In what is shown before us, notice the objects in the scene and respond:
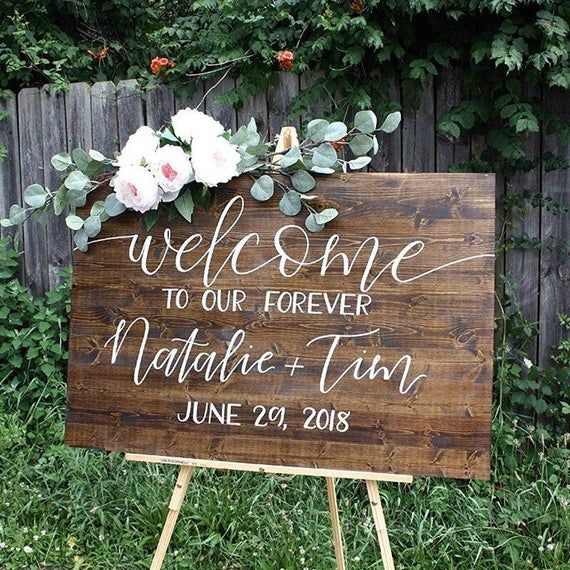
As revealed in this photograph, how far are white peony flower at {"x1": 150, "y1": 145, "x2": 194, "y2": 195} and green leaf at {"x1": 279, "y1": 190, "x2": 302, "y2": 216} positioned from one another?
260 millimetres

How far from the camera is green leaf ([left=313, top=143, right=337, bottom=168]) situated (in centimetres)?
194

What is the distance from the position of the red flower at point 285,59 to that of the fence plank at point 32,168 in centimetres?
137

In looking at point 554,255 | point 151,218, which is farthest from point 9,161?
point 554,255

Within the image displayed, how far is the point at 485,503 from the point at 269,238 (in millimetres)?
1583

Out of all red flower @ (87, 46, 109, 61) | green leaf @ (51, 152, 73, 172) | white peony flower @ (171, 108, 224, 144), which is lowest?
green leaf @ (51, 152, 73, 172)

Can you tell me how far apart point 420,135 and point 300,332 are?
1528 millimetres

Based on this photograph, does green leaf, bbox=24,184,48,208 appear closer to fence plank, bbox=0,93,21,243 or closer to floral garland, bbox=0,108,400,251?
floral garland, bbox=0,108,400,251

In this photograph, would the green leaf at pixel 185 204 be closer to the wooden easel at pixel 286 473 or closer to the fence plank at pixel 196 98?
the wooden easel at pixel 286 473

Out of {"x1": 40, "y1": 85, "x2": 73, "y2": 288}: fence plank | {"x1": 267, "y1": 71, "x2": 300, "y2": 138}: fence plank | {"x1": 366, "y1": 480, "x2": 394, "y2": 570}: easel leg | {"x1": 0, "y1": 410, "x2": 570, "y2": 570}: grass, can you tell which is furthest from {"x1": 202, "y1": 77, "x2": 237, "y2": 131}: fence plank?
{"x1": 366, "y1": 480, "x2": 394, "y2": 570}: easel leg

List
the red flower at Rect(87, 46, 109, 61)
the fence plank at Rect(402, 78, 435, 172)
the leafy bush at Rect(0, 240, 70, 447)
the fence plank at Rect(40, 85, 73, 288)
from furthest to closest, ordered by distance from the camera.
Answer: the red flower at Rect(87, 46, 109, 61)
the fence plank at Rect(40, 85, 73, 288)
the leafy bush at Rect(0, 240, 70, 447)
the fence plank at Rect(402, 78, 435, 172)

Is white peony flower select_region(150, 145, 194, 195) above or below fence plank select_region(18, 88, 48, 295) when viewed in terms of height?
above

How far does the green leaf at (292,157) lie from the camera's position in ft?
6.39

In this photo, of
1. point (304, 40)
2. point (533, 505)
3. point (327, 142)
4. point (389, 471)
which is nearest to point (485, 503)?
point (533, 505)

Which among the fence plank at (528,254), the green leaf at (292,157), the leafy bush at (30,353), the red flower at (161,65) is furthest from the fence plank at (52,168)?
the fence plank at (528,254)
